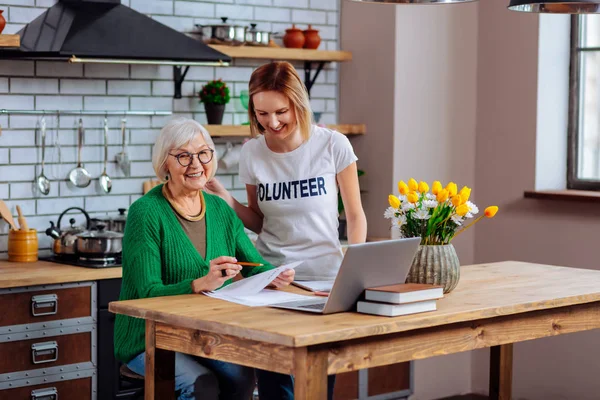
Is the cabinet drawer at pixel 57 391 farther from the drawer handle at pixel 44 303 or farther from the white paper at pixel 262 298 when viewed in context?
the white paper at pixel 262 298

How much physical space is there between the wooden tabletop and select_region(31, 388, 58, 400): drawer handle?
130 centimetres

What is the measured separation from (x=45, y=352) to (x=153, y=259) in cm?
119

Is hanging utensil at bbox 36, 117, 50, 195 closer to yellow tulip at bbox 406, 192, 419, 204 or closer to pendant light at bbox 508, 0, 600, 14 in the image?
yellow tulip at bbox 406, 192, 419, 204

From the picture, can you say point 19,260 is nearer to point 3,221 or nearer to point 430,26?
point 3,221

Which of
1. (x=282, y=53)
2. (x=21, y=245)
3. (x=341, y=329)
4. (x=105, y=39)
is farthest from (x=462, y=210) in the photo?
(x=282, y=53)

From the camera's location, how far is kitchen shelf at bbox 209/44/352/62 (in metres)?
5.19

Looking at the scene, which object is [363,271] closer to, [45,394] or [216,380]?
[216,380]

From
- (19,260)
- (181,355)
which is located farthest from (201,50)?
(181,355)

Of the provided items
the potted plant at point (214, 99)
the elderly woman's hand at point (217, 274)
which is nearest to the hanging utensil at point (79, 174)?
the potted plant at point (214, 99)

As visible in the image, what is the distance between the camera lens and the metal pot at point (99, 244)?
4.45 m

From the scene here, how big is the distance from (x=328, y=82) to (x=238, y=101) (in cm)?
67

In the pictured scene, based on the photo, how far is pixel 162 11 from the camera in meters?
5.09

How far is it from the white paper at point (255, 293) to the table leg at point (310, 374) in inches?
18.4

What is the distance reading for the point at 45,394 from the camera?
4.21 metres
